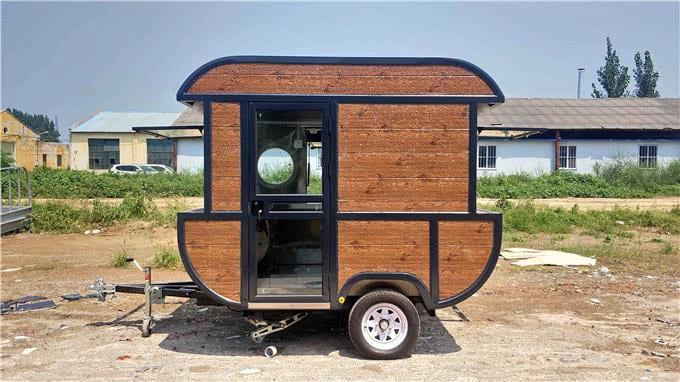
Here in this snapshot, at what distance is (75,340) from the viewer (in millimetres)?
6156

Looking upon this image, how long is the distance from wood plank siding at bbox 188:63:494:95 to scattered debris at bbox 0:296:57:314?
3936 mm

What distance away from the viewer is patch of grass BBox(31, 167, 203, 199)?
23609 mm

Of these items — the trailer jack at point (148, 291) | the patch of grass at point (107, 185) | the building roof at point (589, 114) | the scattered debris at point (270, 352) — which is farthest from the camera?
the building roof at point (589, 114)

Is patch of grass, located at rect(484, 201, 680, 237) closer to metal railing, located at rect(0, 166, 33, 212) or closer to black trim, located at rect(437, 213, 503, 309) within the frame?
black trim, located at rect(437, 213, 503, 309)

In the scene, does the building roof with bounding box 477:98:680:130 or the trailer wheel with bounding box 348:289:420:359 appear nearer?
the trailer wheel with bounding box 348:289:420:359

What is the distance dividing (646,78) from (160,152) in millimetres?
45611

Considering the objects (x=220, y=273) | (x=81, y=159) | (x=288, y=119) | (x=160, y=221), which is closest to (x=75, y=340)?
(x=220, y=273)

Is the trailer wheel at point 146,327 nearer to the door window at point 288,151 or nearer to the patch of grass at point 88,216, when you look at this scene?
the door window at point 288,151

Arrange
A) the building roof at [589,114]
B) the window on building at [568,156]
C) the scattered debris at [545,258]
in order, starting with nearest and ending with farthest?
1. the scattered debris at [545,258]
2. the window on building at [568,156]
3. the building roof at [589,114]

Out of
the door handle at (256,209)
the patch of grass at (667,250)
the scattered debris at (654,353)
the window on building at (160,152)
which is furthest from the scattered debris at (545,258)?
the window on building at (160,152)

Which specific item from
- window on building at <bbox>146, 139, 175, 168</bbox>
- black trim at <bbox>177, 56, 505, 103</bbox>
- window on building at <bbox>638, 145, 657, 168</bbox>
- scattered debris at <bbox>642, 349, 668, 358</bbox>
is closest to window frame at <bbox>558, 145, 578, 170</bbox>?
window on building at <bbox>638, 145, 657, 168</bbox>

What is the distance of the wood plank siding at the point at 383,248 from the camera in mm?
5566

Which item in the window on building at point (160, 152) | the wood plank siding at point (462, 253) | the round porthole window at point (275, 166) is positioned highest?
the window on building at point (160, 152)

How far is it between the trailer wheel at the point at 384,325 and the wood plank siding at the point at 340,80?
6.56ft
